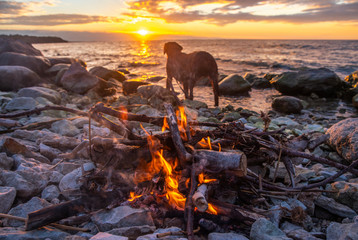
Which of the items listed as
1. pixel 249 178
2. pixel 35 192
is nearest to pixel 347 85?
pixel 249 178

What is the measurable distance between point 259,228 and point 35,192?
248 centimetres

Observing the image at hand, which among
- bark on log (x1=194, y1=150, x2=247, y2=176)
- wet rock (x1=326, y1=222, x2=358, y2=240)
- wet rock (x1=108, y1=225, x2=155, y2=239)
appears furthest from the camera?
bark on log (x1=194, y1=150, x2=247, y2=176)

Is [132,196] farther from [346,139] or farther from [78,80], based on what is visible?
[78,80]

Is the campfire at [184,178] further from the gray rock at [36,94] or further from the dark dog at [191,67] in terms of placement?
the dark dog at [191,67]

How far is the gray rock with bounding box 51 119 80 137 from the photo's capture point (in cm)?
482

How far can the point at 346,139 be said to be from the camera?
4.00 m

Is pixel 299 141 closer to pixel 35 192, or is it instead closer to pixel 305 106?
pixel 35 192

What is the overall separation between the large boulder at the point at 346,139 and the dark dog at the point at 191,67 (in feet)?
20.2

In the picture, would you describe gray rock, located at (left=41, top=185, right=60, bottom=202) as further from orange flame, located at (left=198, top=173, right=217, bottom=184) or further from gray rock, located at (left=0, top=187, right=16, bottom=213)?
orange flame, located at (left=198, top=173, right=217, bottom=184)

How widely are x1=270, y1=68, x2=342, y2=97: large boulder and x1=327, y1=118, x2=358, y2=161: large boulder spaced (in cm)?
930

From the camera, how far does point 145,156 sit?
274 cm

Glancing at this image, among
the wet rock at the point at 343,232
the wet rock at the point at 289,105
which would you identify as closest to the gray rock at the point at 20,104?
the wet rock at the point at 343,232

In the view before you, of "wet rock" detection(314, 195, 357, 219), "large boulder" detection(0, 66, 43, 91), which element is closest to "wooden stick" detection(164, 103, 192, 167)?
"wet rock" detection(314, 195, 357, 219)

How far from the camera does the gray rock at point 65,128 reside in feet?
15.8
